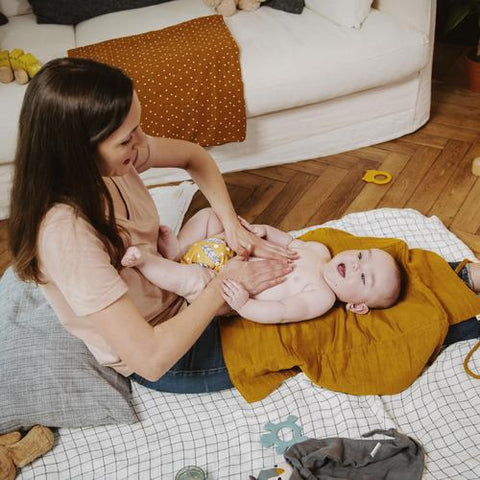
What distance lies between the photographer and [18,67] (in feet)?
7.45

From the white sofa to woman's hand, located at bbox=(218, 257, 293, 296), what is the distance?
3.13ft

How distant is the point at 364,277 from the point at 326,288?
101 mm

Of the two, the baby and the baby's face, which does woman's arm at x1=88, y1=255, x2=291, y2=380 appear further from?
the baby's face

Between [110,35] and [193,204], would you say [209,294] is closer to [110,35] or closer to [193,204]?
[193,204]

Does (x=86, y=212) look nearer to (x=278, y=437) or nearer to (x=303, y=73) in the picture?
(x=278, y=437)

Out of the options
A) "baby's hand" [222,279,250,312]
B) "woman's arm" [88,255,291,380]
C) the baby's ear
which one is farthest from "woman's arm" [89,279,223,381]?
the baby's ear

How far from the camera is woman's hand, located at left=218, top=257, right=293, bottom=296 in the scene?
1.45 meters

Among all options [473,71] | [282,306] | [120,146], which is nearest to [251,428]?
[282,306]

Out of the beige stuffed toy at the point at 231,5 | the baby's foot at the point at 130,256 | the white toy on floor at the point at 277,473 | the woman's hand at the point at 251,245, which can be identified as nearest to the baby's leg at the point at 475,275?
the woman's hand at the point at 251,245

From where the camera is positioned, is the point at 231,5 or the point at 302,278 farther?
the point at 231,5

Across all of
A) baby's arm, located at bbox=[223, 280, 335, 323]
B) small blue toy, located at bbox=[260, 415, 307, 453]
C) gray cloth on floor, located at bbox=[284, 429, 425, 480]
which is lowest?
small blue toy, located at bbox=[260, 415, 307, 453]

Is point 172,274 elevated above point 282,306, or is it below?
above

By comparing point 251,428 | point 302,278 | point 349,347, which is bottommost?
point 251,428

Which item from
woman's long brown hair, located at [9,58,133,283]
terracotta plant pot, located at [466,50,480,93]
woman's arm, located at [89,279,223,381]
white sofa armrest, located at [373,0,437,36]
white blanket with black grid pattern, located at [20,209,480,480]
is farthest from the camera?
terracotta plant pot, located at [466,50,480,93]
